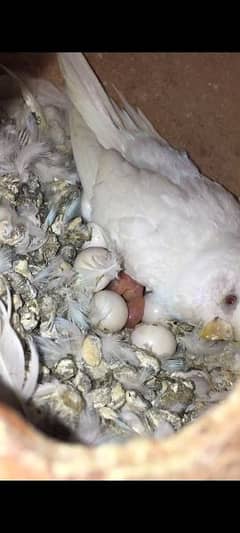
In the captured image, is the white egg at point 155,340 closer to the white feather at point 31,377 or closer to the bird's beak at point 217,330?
the bird's beak at point 217,330

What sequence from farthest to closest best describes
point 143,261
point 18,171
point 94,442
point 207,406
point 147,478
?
point 18,171, point 143,261, point 207,406, point 94,442, point 147,478

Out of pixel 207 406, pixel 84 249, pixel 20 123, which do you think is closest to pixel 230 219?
pixel 84 249

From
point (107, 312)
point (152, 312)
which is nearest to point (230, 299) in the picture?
point (152, 312)

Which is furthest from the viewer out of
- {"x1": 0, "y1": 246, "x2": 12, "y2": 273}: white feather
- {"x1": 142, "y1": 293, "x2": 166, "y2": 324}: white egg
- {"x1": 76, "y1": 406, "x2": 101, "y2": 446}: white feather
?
{"x1": 142, "y1": 293, "x2": 166, "y2": 324}: white egg

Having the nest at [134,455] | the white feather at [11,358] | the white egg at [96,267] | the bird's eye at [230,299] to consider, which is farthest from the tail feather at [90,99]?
the nest at [134,455]

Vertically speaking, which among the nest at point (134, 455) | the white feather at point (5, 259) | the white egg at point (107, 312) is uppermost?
the nest at point (134, 455)

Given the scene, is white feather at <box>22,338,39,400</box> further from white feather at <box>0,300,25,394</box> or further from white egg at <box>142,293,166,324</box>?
white egg at <box>142,293,166,324</box>

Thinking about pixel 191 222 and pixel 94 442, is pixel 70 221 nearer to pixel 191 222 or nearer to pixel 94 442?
pixel 191 222

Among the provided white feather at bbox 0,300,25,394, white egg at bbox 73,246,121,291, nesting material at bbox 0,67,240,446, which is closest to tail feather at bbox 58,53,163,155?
nesting material at bbox 0,67,240,446
